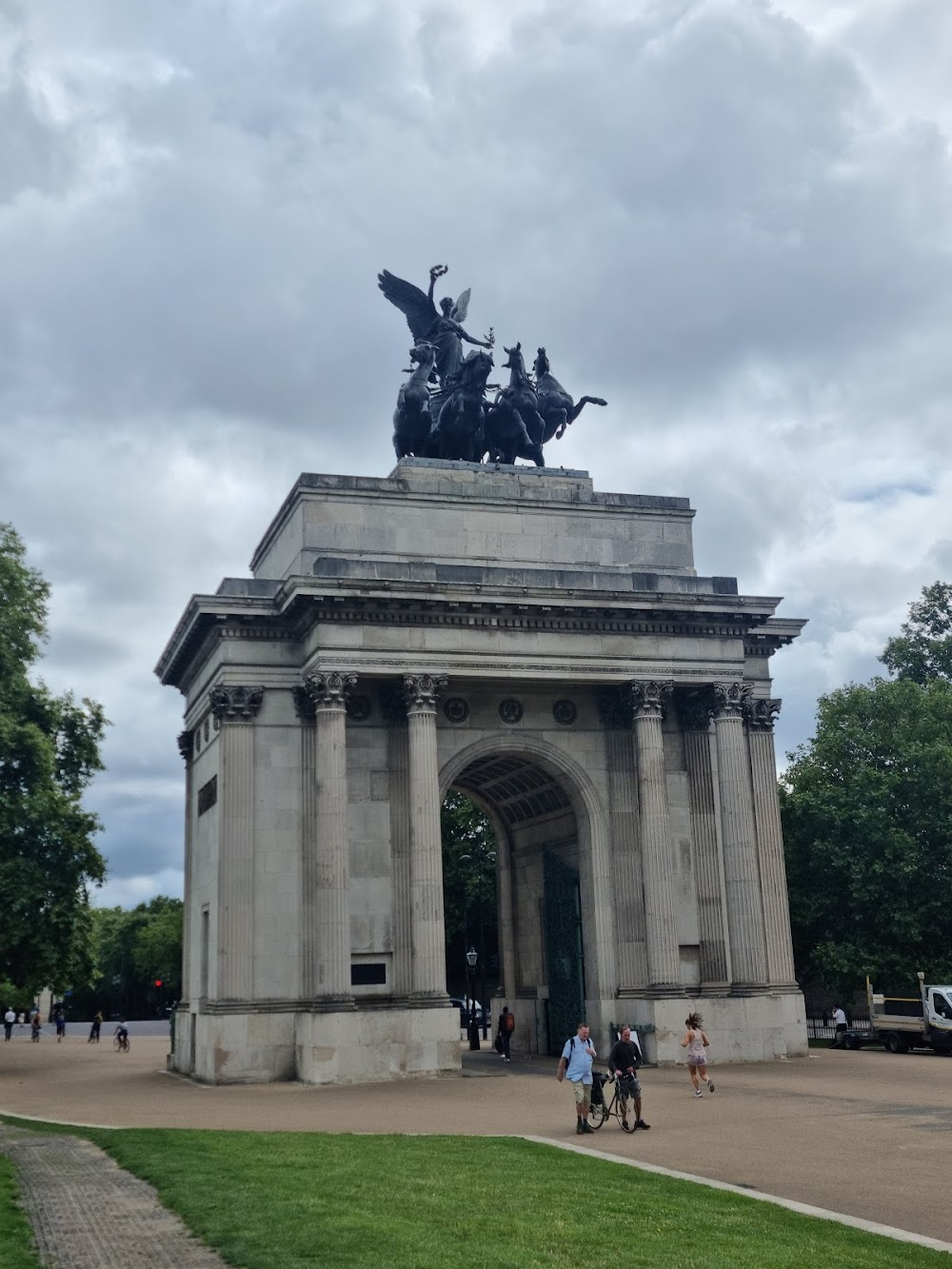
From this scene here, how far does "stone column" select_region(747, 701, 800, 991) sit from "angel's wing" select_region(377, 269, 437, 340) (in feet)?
56.6

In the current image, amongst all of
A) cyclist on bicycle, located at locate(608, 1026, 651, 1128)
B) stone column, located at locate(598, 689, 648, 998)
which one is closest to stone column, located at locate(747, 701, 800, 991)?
stone column, located at locate(598, 689, 648, 998)

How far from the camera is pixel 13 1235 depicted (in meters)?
14.5

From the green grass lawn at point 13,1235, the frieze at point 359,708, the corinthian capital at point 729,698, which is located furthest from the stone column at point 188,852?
the green grass lawn at point 13,1235

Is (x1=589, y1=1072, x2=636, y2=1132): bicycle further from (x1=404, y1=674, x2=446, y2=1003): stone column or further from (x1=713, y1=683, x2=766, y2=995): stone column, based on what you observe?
(x1=713, y1=683, x2=766, y2=995): stone column

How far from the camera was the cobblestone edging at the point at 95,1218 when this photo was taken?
13617 millimetres

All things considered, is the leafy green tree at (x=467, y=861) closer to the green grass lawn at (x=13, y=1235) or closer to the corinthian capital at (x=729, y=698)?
the corinthian capital at (x=729, y=698)

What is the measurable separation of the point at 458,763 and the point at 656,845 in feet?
21.0

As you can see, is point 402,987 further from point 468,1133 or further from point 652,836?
point 468,1133

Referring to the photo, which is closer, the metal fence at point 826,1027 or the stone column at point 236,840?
the stone column at point 236,840

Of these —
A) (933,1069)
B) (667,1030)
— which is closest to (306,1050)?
(667,1030)

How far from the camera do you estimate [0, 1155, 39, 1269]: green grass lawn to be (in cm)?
1320

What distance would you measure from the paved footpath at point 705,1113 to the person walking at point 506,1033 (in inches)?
20.1

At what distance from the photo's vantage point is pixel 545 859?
148 ft

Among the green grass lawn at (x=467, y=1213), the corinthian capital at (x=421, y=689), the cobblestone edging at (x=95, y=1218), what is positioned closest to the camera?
the green grass lawn at (x=467, y=1213)
